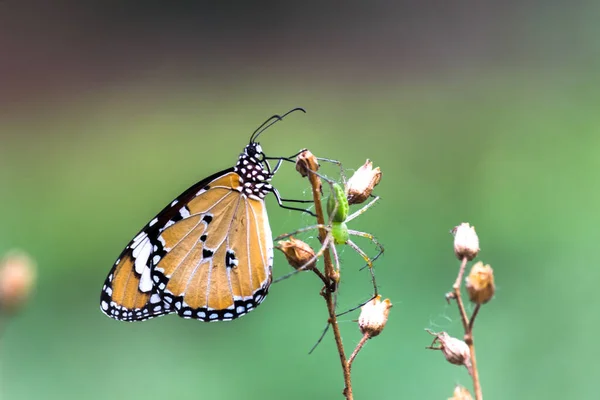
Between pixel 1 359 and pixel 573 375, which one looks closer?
pixel 573 375

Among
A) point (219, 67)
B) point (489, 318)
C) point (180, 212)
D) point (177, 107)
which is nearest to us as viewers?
point (180, 212)

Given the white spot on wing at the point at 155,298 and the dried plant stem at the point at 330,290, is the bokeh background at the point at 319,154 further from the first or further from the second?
the dried plant stem at the point at 330,290

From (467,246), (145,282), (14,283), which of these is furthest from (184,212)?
(467,246)

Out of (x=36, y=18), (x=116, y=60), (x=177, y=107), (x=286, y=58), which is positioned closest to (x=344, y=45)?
(x=286, y=58)

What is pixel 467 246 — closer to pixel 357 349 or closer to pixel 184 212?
pixel 357 349

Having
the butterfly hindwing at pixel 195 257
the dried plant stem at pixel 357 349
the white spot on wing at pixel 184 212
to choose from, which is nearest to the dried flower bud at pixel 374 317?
the dried plant stem at pixel 357 349

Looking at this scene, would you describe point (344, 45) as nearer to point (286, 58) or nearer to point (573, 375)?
point (286, 58)

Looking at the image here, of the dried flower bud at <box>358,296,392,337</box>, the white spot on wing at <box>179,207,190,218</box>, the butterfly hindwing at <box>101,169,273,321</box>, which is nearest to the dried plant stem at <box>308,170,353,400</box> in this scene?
the dried flower bud at <box>358,296,392,337</box>
